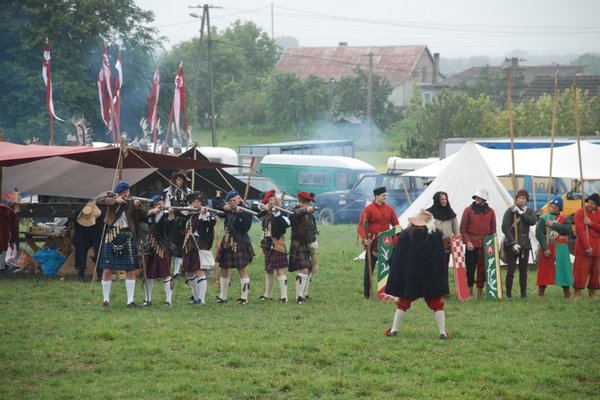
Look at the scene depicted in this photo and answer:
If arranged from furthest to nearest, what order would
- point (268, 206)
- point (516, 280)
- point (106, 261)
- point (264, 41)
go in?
point (264, 41) < point (516, 280) < point (268, 206) < point (106, 261)

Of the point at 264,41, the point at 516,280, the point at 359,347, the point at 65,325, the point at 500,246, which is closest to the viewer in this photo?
the point at 359,347

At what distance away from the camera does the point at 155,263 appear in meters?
13.0

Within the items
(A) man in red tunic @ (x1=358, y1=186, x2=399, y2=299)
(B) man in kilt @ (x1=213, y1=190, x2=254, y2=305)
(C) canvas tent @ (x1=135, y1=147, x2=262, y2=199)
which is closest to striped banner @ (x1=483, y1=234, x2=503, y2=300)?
(A) man in red tunic @ (x1=358, y1=186, x2=399, y2=299)

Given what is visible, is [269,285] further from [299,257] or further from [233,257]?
[233,257]

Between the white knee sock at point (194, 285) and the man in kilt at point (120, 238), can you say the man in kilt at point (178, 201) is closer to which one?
the white knee sock at point (194, 285)

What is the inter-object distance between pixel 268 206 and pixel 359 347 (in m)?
3.83

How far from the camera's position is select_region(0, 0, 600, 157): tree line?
3384cm

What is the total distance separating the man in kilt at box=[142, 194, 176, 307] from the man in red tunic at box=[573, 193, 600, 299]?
555 centimetres

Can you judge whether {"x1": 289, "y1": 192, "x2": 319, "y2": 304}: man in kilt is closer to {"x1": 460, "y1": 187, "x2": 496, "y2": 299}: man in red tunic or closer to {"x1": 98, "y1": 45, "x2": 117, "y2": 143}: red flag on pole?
{"x1": 460, "y1": 187, "x2": 496, "y2": 299}: man in red tunic

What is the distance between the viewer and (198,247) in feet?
43.5

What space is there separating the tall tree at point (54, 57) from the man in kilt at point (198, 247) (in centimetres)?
2119

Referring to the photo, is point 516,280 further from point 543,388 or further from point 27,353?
point 27,353

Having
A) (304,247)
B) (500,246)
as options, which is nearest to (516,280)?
(500,246)

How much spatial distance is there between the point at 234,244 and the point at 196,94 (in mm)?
41271
